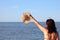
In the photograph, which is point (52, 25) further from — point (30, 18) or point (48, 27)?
point (30, 18)

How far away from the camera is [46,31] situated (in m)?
6.18

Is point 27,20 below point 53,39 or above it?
above

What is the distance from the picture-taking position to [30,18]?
633 centimetres

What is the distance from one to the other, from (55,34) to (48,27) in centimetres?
22

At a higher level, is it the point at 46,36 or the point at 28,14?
the point at 28,14

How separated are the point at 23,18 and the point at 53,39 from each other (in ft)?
2.97

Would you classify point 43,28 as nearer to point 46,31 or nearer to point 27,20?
point 46,31

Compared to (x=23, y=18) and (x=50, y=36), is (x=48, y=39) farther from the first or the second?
(x=23, y=18)

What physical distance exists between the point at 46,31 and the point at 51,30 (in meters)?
0.12

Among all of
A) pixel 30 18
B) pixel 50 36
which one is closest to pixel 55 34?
pixel 50 36

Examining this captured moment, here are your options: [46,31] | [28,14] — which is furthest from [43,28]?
[28,14]

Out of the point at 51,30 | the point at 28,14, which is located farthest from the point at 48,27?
the point at 28,14

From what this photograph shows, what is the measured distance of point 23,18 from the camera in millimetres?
6508

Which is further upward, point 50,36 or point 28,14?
point 28,14
